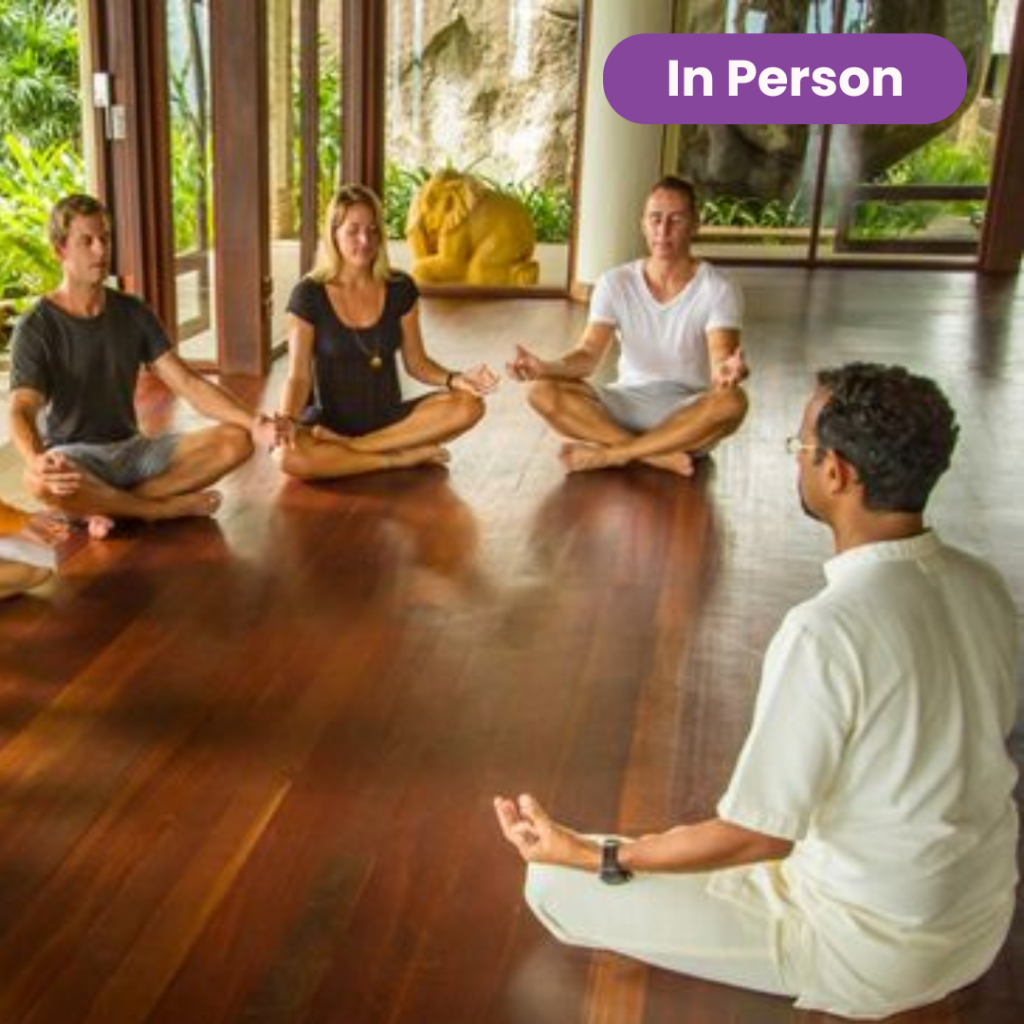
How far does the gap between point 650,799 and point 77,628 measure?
140 cm

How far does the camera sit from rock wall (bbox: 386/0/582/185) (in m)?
7.75

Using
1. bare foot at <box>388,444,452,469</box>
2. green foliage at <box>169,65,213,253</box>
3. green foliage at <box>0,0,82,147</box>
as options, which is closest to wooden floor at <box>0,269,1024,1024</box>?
bare foot at <box>388,444,452,469</box>

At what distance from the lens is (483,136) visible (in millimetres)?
8133

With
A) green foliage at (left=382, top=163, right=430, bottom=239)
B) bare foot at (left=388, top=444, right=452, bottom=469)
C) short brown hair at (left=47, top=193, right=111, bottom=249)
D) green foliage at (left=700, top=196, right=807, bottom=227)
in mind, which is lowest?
bare foot at (left=388, top=444, right=452, bottom=469)

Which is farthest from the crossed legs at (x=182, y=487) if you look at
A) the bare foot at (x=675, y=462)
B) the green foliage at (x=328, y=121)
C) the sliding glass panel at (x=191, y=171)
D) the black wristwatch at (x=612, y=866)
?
the green foliage at (x=328, y=121)

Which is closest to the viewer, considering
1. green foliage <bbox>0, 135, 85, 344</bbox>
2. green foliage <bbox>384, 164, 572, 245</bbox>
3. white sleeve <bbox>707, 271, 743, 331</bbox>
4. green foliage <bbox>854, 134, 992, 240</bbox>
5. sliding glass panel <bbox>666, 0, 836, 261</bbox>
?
white sleeve <bbox>707, 271, 743, 331</bbox>

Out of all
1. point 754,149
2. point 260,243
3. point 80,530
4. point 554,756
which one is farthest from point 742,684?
point 754,149

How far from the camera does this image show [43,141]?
769cm

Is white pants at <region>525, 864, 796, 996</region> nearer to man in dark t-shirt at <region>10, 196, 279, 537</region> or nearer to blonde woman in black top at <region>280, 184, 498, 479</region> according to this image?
man in dark t-shirt at <region>10, 196, 279, 537</region>

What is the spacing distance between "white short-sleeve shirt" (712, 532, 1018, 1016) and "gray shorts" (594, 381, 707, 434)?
2.77 m

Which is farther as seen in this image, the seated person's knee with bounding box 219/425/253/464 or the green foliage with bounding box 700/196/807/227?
the green foliage with bounding box 700/196/807/227

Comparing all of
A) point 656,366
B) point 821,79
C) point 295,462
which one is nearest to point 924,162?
point 821,79

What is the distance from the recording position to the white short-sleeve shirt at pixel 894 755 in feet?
4.93

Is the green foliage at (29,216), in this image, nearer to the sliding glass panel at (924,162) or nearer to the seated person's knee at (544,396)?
the seated person's knee at (544,396)
